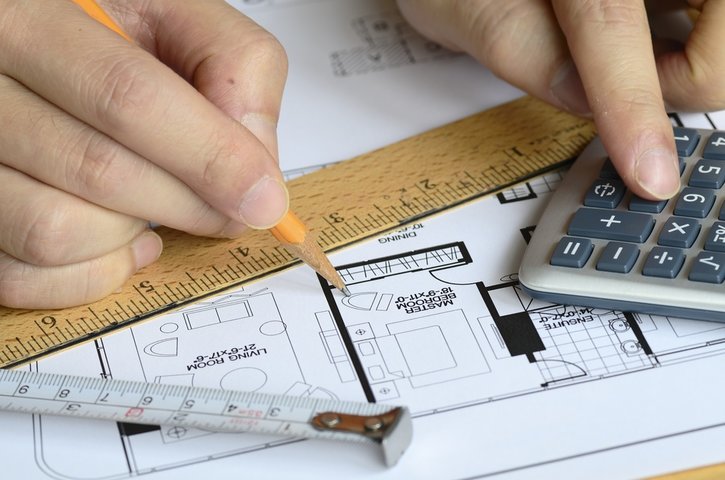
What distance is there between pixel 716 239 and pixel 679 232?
0.12ft

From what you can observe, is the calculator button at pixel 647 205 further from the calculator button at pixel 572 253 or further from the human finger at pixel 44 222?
the human finger at pixel 44 222

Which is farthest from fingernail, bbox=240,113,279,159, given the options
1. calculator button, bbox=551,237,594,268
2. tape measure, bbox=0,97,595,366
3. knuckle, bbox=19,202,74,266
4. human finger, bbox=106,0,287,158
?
calculator button, bbox=551,237,594,268

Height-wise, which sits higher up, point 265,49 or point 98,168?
point 265,49

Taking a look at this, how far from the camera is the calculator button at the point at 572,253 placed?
0.89 m

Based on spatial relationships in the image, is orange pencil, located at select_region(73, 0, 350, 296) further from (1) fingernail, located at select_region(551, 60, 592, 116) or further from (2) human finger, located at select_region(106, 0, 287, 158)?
(1) fingernail, located at select_region(551, 60, 592, 116)

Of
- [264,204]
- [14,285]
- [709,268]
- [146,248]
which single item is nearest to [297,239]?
[264,204]

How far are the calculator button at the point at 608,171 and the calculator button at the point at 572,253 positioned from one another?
12cm

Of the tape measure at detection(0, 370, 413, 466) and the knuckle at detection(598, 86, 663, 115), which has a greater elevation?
the knuckle at detection(598, 86, 663, 115)

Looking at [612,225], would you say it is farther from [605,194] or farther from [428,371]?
[428,371]

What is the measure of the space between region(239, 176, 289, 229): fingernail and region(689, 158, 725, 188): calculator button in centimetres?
44

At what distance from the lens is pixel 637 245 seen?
0.90 m

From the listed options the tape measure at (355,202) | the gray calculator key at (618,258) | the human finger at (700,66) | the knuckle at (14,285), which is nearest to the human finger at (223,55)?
the tape measure at (355,202)

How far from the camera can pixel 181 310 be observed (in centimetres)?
93

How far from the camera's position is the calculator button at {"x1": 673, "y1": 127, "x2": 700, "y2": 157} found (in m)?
1.00
